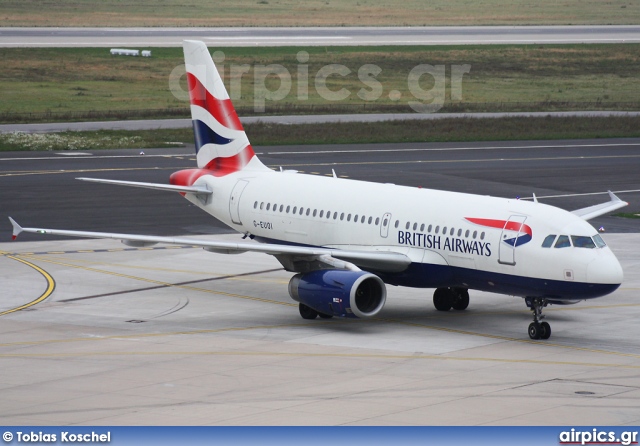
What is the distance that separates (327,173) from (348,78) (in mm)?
60323

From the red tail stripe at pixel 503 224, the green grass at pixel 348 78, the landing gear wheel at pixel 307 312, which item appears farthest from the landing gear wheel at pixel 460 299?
the green grass at pixel 348 78

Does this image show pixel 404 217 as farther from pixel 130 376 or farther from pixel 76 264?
pixel 76 264

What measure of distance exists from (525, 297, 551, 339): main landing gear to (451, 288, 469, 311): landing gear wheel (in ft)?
15.3

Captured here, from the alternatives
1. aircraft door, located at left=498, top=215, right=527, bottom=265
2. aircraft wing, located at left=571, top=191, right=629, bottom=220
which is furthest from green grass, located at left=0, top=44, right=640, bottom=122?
aircraft door, located at left=498, top=215, right=527, bottom=265

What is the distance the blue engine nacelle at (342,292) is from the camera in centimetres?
3562

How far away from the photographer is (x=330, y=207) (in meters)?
40.9

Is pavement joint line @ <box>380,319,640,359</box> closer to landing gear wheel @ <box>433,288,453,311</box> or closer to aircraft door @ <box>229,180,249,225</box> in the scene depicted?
landing gear wheel @ <box>433,288,453,311</box>

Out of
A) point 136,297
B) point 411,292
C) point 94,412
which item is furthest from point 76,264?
point 94,412

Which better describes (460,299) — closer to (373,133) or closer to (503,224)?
(503,224)

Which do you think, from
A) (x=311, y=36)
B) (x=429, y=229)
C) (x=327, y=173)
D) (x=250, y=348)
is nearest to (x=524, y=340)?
(x=429, y=229)

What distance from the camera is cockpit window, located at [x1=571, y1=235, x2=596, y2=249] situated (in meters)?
34.3

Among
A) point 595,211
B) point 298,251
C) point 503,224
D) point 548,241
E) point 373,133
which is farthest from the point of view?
point 373,133

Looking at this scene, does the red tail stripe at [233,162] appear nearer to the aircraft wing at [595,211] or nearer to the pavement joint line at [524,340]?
the pavement joint line at [524,340]

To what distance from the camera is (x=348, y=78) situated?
132 m
